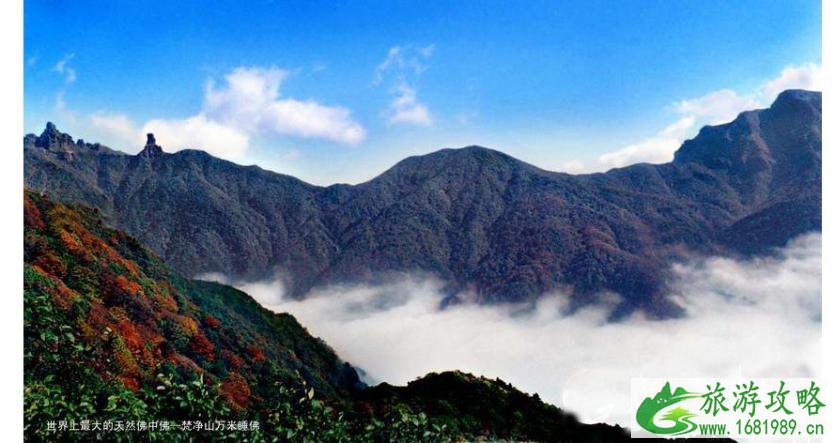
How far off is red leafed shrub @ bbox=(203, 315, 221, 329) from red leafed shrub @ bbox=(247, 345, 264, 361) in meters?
1.78

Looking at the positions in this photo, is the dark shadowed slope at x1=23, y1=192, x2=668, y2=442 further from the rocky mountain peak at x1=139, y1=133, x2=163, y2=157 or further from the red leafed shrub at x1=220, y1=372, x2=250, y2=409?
the rocky mountain peak at x1=139, y1=133, x2=163, y2=157

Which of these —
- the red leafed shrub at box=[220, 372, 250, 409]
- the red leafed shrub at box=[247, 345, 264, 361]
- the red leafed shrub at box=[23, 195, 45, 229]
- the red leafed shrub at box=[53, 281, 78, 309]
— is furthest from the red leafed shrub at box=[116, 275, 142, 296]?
the red leafed shrub at box=[247, 345, 264, 361]

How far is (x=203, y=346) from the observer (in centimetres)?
2722

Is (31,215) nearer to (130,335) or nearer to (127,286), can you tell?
(127,286)

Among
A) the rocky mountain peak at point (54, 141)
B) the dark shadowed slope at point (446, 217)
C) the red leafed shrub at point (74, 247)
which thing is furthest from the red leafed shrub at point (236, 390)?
the rocky mountain peak at point (54, 141)

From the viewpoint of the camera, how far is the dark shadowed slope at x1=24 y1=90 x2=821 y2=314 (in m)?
72.4

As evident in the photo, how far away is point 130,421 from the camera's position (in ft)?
56.1

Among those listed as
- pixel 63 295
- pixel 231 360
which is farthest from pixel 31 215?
pixel 231 360

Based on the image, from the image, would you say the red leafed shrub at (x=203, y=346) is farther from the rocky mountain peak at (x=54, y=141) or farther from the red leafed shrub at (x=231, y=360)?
the rocky mountain peak at (x=54, y=141)

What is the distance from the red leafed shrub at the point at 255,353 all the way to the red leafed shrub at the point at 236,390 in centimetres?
193

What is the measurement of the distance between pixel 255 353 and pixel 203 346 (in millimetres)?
2668

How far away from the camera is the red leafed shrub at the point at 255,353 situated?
2891cm
